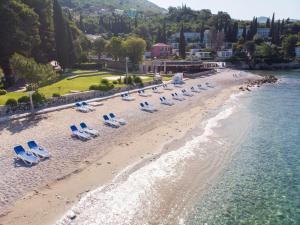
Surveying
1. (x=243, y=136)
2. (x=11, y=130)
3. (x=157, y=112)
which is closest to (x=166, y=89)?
(x=157, y=112)

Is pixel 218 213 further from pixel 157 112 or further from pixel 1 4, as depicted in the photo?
pixel 1 4

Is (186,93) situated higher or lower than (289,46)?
lower

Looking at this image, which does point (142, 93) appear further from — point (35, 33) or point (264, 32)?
point (264, 32)

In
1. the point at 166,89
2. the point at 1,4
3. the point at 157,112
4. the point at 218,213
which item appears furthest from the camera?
the point at 166,89

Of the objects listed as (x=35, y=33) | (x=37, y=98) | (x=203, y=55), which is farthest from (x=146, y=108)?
(x=203, y=55)

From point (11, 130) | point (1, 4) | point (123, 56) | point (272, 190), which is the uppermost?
point (1, 4)

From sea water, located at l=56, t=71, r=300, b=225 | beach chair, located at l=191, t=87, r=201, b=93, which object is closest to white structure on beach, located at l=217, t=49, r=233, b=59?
beach chair, located at l=191, t=87, r=201, b=93

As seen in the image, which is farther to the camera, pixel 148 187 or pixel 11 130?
pixel 11 130

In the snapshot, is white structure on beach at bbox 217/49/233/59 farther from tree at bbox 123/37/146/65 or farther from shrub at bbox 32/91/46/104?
shrub at bbox 32/91/46/104
